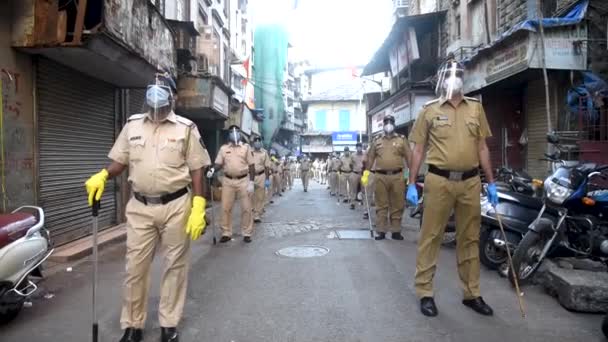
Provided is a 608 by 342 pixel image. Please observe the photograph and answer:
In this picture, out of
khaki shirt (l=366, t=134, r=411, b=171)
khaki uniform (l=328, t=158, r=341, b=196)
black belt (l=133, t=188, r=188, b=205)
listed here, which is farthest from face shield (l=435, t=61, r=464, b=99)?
khaki uniform (l=328, t=158, r=341, b=196)

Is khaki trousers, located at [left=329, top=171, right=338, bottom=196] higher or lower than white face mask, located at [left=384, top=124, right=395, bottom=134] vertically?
lower

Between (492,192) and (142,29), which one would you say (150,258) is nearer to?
(492,192)

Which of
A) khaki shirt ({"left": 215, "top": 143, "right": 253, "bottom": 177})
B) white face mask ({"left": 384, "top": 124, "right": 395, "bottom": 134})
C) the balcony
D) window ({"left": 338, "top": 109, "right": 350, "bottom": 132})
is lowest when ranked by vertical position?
khaki shirt ({"left": 215, "top": 143, "right": 253, "bottom": 177})

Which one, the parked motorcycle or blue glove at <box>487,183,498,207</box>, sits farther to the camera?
the parked motorcycle

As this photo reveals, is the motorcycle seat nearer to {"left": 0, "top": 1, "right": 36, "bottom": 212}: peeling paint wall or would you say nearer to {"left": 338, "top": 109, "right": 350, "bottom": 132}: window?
{"left": 0, "top": 1, "right": 36, "bottom": 212}: peeling paint wall

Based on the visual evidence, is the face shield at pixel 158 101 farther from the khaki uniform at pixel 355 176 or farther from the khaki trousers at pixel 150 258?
the khaki uniform at pixel 355 176

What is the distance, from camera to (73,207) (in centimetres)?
917

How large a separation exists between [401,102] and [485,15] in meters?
5.94

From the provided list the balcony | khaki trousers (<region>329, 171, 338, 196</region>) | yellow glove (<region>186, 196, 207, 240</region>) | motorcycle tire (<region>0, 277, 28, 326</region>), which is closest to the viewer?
yellow glove (<region>186, 196, 207, 240</region>)

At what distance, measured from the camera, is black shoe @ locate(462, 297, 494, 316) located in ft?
16.1

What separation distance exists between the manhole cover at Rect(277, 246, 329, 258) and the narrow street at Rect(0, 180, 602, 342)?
208 mm

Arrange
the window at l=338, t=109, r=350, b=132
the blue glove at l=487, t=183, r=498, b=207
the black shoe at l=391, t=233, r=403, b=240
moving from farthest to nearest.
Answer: the window at l=338, t=109, r=350, b=132, the black shoe at l=391, t=233, r=403, b=240, the blue glove at l=487, t=183, r=498, b=207

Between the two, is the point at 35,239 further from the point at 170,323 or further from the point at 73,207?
the point at 73,207

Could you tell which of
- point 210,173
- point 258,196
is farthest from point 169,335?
point 258,196
